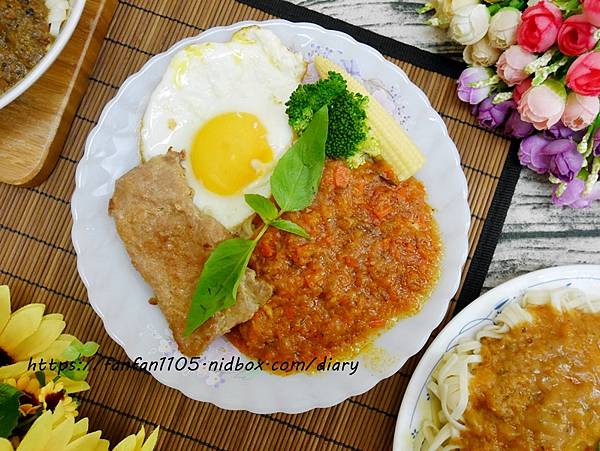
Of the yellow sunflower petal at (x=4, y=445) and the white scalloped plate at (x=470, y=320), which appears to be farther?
the white scalloped plate at (x=470, y=320)

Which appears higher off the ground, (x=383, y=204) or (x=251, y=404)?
(x=383, y=204)

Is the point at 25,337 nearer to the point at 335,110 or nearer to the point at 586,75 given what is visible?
the point at 335,110

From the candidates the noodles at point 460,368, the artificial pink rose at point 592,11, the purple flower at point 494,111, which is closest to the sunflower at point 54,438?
the noodles at point 460,368

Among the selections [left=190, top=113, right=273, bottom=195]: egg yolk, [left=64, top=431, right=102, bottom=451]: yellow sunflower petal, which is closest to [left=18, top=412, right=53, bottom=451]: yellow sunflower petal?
[left=64, top=431, right=102, bottom=451]: yellow sunflower petal

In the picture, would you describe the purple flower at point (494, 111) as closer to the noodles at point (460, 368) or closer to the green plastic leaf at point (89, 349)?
the noodles at point (460, 368)

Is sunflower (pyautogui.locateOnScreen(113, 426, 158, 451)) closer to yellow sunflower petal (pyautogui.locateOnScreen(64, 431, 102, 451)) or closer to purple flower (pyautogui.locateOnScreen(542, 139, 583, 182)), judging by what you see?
yellow sunflower petal (pyautogui.locateOnScreen(64, 431, 102, 451))

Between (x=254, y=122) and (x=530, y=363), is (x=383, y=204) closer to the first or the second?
(x=254, y=122)

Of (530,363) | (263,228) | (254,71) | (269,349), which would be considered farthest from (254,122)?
(530,363)
